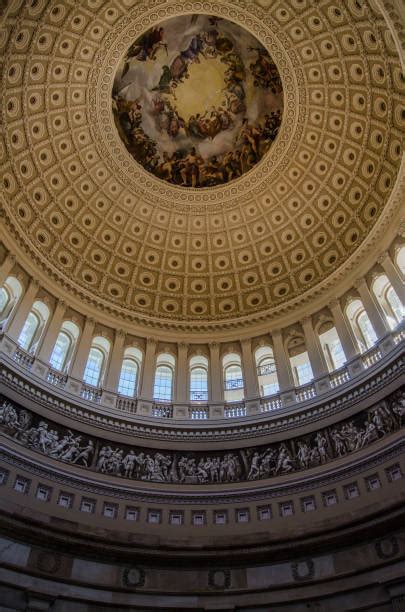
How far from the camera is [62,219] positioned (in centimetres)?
3334

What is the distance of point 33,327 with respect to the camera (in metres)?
28.6

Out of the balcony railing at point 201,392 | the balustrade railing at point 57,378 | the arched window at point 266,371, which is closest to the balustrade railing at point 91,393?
the balcony railing at point 201,392

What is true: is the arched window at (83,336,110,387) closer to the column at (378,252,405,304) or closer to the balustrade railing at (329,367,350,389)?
the balustrade railing at (329,367,350,389)

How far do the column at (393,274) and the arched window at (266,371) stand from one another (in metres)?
7.52

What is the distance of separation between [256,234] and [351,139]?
26.7ft

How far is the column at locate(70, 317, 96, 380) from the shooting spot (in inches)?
1107

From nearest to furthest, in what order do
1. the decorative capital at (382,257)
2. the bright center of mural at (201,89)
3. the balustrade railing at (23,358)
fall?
the balustrade railing at (23,358) → the decorative capital at (382,257) → the bright center of mural at (201,89)

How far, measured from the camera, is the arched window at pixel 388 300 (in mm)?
26531

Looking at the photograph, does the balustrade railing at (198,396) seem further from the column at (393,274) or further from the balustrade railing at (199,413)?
the column at (393,274)

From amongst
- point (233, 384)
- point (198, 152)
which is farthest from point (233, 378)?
point (198, 152)

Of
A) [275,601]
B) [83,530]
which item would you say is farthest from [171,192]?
[275,601]

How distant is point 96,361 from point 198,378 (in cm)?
566

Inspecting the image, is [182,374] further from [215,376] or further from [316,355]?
[316,355]

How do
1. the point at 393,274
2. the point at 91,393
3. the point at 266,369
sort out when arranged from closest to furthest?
the point at 393,274, the point at 91,393, the point at 266,369
